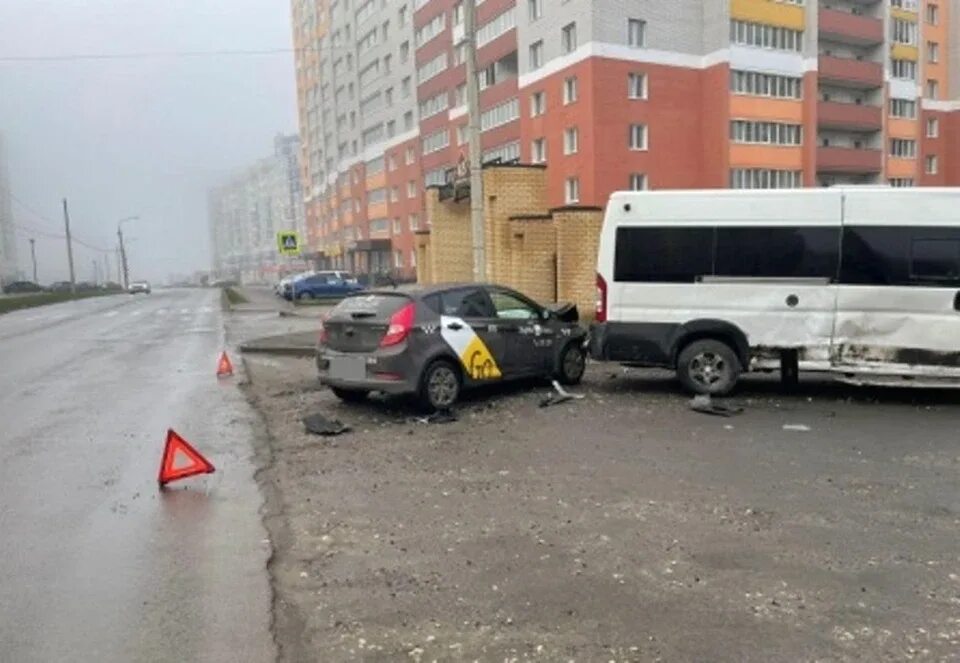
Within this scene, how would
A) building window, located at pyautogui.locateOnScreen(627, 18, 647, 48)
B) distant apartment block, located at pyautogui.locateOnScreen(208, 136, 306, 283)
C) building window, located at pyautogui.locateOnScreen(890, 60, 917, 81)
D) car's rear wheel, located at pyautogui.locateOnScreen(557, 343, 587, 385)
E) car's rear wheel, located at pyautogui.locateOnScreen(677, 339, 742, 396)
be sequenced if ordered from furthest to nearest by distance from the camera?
1. distant apartment block, located at pyautogui.locateOnScreen(208, 136, 306, 283)
2. building window, located at pyautogui.locateOnScreen(890, 60, 917, 81)
3. building window, located at pyautogui.locateOnScreen(627, 18, 647, 48)
4. car's rear wheel, located at pyautogui.locateOnScreen(557, 343, 587, 385)
5. car's rear wheel, located at pyautogui.locateOnScreen(677, 339, 742, 396)

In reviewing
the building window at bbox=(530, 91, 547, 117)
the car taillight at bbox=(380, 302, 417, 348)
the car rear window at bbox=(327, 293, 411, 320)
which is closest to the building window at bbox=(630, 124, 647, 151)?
the building window at bbox=(530, 91, 547, 117)

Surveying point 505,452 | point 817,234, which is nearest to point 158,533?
point 505,452

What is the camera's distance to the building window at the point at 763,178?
136ft

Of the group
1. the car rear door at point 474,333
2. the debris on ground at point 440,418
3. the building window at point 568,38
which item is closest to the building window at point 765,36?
the building window at point 568,38

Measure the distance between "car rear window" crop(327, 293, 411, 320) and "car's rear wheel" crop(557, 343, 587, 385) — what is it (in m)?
2.56

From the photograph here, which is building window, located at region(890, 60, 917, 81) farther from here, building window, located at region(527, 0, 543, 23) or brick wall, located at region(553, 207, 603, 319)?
brick wall, located at region(553, 207, 603, 319)

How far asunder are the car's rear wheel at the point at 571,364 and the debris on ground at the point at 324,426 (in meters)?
3.25

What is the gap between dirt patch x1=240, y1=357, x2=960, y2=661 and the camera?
366 cm

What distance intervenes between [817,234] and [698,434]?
3078 millimetres

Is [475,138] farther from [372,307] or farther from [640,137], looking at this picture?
[640,137]

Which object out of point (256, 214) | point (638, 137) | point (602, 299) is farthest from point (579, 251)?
point (256, 214)

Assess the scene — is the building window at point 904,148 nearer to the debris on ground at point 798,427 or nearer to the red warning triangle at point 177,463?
the debris on ground at point 798,427

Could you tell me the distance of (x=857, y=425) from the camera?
8070mm

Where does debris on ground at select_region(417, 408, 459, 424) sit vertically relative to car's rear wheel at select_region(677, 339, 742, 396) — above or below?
below
